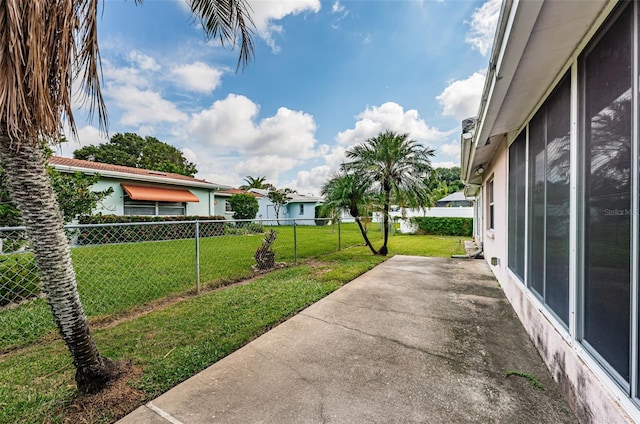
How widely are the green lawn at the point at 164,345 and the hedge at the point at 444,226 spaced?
590 inches

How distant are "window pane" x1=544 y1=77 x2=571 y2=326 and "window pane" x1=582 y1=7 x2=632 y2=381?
1.17 feet

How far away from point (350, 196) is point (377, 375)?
25.0ft

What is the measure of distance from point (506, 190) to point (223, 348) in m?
5.41

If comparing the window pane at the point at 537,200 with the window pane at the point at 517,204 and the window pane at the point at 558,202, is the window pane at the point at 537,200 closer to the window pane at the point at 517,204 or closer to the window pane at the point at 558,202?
the window pane at the point at 558,202

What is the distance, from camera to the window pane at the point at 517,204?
3.83m

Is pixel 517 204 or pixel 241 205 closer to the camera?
pixel 517 204

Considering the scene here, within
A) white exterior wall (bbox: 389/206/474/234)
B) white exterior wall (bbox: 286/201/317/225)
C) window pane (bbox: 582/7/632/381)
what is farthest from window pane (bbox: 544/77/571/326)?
white exterior wall (bbox: 286/201/317/225)

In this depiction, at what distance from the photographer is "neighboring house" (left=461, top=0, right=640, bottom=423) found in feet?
4.89

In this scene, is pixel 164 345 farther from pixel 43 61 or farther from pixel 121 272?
pixel 121 272

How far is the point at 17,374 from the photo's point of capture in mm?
2566

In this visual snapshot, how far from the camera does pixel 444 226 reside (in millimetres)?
18609

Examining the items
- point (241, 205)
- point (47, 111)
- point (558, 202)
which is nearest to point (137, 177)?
point (241, 205)

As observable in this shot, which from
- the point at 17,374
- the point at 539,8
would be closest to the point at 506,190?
the point at 539,8

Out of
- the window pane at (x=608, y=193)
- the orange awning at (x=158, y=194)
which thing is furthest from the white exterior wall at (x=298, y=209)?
the window pane at (x=608, y=193)
